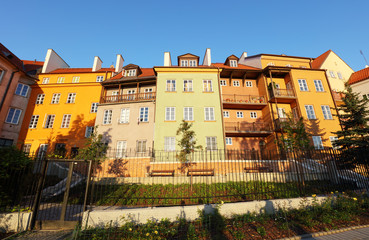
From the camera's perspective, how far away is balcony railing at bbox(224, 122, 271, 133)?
20489 millimetres

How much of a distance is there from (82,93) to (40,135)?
26.2 feet

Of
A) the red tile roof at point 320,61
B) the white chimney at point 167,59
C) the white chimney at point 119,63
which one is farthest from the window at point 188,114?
the red tile roof at point 320,61

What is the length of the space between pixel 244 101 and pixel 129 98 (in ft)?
52.6

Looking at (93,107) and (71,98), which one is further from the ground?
(71,98)

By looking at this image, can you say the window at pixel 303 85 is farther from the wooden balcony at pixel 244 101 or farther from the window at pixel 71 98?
the window at pixel 71 98

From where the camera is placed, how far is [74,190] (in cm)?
1233

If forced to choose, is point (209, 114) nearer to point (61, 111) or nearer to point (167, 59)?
point (167, 59)

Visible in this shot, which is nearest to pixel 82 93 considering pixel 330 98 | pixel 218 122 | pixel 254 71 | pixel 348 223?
pixel 218 122

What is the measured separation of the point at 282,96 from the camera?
20.7 metres

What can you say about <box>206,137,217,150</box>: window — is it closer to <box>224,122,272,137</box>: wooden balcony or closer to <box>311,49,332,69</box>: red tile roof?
<box>224,122,272,137</box>: wooden balcony

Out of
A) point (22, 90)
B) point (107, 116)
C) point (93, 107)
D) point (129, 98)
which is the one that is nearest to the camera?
point (107, 116)

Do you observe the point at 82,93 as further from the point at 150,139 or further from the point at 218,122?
the point at 218,122

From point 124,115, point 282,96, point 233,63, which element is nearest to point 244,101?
point 282,96

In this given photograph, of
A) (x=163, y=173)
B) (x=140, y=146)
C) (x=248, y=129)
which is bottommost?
(x=163, y=173)
